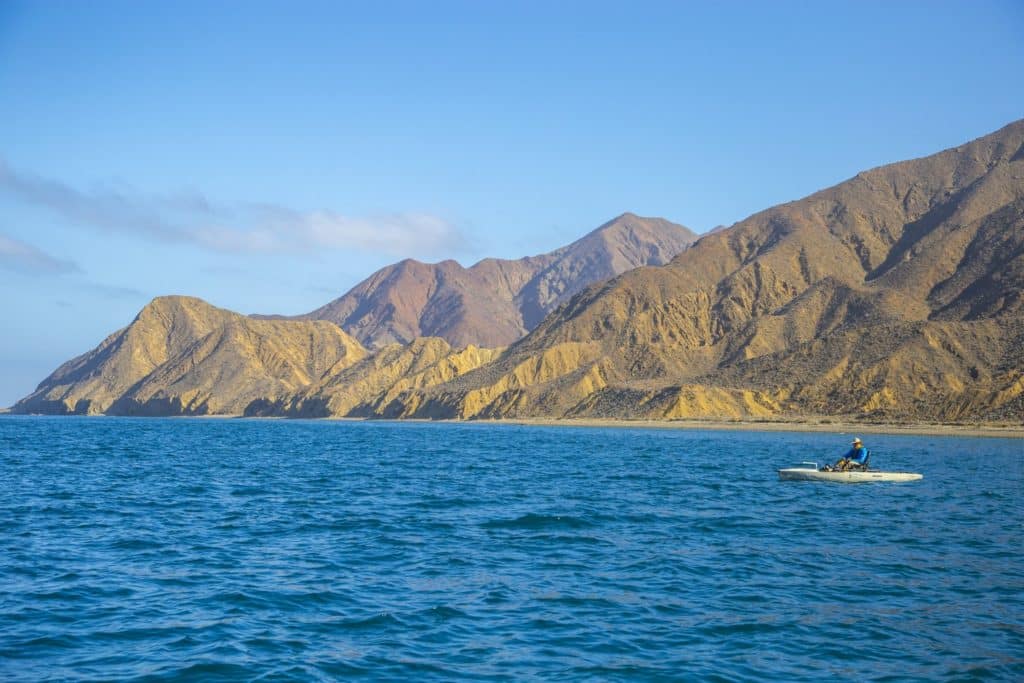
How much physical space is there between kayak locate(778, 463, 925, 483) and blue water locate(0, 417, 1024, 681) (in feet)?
8.29

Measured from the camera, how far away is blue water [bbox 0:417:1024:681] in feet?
55.0

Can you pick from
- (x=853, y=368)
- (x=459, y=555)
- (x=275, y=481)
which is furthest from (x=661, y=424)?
(x=459, y=555)

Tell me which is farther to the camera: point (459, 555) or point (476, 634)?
point (459, 555)

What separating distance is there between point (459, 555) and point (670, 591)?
6823 mm

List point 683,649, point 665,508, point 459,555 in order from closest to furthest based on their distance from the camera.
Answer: point 683,649 < point 459,555 < point 665,508

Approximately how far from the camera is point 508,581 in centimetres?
2312

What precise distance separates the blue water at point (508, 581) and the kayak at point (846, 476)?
8.29 ft

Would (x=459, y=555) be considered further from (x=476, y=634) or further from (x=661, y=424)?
(x=661, y=424)

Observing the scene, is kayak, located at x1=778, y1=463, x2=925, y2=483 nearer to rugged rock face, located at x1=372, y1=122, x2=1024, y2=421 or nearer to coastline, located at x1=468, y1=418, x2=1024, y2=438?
coastline, located at x1=468, y1=418, x2=1024, y2=438

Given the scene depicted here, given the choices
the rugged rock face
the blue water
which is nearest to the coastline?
the rugged rock face

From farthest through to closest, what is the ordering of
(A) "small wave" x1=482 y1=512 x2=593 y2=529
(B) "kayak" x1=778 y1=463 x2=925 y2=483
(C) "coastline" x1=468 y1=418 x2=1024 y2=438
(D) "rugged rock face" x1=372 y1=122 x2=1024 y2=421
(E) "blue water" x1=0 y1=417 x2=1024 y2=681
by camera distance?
(D) "rugged rock face" x1=372 y1=122 x2=1024 y2=421 < (C) "coastline" x1=468 y1=418 x2=1024 y2=438 < (B) "kayak" x1=778 y1=463 x2=925 y2=483 < (A) "small wave" x1=482 y1=512 x2=593 y2=529 < (E) "blue water" x1=0 y1=417 x2=1024 y2=681

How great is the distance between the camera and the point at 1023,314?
5728 inches

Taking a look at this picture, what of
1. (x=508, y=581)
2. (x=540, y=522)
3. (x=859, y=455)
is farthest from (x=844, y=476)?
(x=508, y=581)

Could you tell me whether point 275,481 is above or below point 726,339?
below
